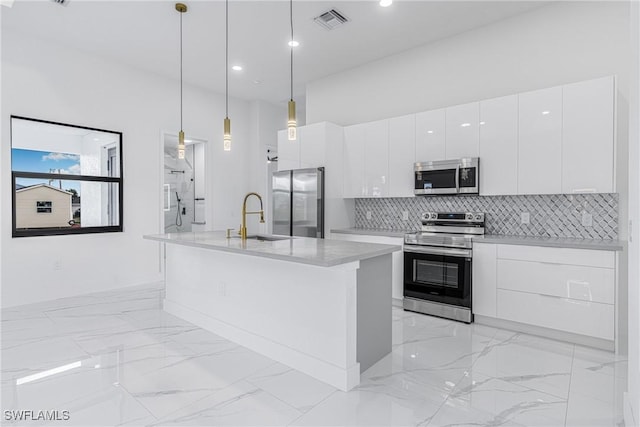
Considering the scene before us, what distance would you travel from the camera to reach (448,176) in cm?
375

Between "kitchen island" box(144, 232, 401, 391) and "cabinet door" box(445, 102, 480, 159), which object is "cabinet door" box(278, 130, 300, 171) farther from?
"cabinet door" box(445, 102, 480, 159)

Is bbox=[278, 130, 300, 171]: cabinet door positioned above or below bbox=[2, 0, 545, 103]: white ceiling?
below

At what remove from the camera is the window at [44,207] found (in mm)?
4164

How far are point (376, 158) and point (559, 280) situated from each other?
2.32 m

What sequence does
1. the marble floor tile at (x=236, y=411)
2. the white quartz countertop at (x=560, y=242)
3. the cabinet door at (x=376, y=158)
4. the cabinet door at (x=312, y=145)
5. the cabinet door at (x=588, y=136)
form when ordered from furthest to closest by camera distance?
1. the cabinet door at (x=312, y=145)
2. the cabinet door at (x=376, y=158)
3. the cabinet door at (x=588, y=136)
4. the white quartz countertop at (x=560, y=242)
5. the marble floor tile at (x=236, y=411)

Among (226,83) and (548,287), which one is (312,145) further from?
(548,287)

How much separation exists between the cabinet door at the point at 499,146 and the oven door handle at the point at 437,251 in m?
0.66

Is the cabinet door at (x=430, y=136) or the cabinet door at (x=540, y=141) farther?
the cabinet door at (x=430, y=136)

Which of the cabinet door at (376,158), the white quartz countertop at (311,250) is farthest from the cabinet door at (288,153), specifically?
the white quartz countertop at (311,250)

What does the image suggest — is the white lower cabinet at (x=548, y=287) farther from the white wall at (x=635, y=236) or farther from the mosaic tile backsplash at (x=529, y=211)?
the white wall at (x=635, y=236)

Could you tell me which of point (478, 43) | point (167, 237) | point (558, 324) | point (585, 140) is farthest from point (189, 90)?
point (558, 324)

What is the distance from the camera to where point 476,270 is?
3.43 metres

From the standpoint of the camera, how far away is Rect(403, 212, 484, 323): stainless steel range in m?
3.45

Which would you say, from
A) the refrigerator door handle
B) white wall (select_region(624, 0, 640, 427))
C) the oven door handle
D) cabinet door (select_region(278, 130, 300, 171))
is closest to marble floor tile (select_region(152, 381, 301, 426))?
white wall (select_region(624, 0, 640, 427))
